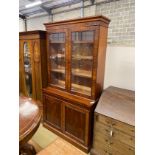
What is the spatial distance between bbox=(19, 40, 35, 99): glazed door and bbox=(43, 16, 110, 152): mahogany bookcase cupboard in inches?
25.0

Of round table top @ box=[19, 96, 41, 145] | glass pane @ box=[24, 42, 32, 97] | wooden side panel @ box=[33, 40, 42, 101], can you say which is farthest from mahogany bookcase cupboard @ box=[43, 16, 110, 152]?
round table top @ box=[19, 96, 41, 145]

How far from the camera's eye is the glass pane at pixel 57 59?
255 centimetres

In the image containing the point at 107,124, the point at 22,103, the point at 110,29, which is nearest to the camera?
the point at 22,103

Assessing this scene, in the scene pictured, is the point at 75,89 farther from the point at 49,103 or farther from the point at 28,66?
the point at 28,66

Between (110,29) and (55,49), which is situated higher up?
(110,29)

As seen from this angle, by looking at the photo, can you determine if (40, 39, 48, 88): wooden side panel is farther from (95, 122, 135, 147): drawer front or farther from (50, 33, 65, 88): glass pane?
(95, 122, 135, 147): drawer front

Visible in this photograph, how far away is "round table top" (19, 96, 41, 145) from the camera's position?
43.0 inches

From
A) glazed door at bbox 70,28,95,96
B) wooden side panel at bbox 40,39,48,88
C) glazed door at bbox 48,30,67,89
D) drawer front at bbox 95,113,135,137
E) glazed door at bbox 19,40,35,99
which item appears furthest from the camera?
glazed door at bbox 19,40,35,99

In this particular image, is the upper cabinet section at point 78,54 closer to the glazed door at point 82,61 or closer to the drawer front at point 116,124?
the glazed door at point 82,61

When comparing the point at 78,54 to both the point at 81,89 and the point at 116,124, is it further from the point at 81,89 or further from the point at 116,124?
the point at 116,124

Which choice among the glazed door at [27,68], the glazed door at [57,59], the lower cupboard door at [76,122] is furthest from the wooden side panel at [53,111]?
the glazed door at [27,68]

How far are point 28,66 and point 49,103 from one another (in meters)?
1.13
